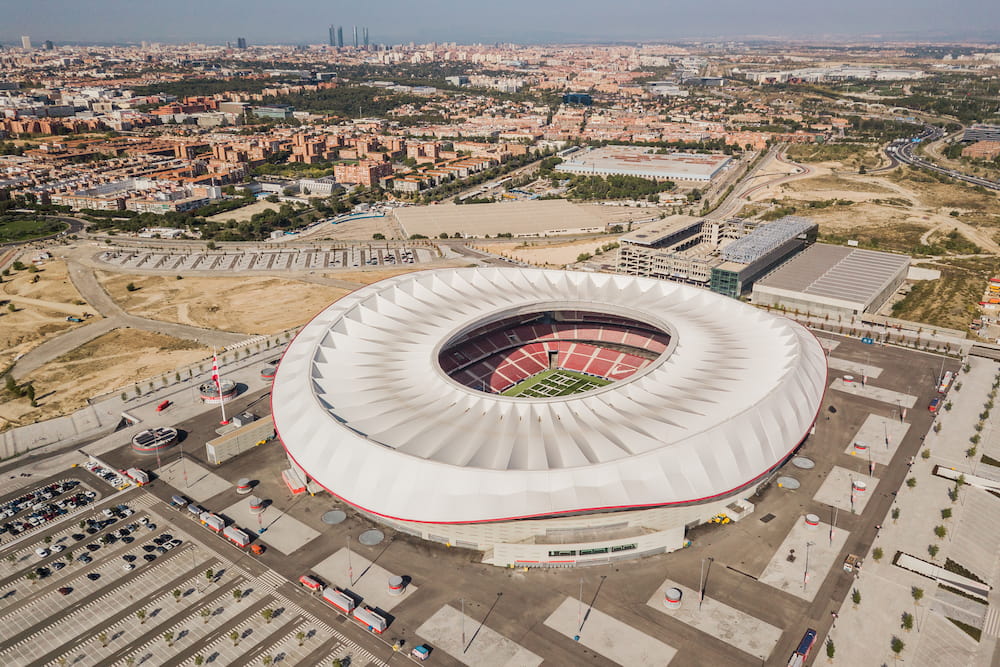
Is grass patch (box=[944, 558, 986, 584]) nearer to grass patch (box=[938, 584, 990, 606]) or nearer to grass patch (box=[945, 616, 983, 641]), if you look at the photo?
grass patch (box=[938, 584, 990, 606])

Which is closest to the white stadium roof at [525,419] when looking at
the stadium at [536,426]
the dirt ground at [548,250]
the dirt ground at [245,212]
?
the stadium at [536,426]

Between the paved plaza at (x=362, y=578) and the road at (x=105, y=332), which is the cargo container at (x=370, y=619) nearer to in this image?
the paved plaza at (x=362, y=578)

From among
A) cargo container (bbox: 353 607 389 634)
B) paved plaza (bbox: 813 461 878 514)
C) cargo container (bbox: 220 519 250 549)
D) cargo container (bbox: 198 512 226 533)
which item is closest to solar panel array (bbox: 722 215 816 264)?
paved plaza (bbox: 813 461 878 514)

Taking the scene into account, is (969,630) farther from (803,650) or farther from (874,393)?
(874,393)

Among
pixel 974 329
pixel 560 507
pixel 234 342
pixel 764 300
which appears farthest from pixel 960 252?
pixel 234 342

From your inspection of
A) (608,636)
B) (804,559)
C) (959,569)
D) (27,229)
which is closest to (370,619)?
(608,636)

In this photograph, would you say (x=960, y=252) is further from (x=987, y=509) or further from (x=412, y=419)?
(x=412, y=419)
